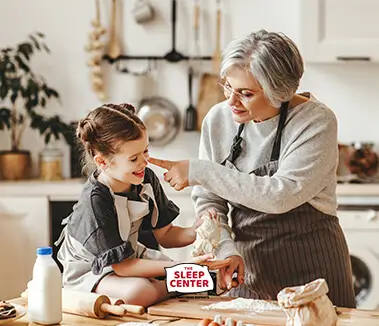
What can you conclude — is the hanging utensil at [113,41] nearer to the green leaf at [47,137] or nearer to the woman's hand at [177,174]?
the green leaf at [47,137]

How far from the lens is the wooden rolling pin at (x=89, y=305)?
1.85m

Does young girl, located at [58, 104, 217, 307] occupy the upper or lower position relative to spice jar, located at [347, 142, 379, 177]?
upper

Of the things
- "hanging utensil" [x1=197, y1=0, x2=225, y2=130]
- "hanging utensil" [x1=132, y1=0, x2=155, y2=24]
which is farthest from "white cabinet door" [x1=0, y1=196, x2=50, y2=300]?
"hanging utensil" [x1=132, y1=0, x2=155, y2=24]

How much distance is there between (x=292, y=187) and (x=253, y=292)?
13.8 inches

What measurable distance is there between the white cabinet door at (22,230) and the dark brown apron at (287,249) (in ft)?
6.75

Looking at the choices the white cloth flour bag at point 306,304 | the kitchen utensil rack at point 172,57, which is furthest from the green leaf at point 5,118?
the white cloth flour bag at point 306,304

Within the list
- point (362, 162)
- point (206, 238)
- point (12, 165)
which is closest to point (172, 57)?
point (12, 165)

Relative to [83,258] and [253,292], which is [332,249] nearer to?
[253,292]

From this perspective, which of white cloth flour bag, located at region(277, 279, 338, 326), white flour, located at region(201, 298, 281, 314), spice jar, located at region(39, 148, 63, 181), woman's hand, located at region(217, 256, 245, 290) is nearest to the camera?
white cloth flour bag, located at region(277, 279, 338, 326)

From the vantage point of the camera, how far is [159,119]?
4609 millimetres

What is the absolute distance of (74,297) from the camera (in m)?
1.90

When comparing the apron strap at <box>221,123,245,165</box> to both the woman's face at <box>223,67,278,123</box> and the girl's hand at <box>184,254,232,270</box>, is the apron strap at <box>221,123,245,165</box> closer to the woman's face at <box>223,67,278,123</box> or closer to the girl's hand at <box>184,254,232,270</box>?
the woman's face at <box>223,67,278,123</box>

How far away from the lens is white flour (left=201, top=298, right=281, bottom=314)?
6.25 ft

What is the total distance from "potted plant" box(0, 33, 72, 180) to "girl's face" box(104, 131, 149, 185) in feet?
7.82
